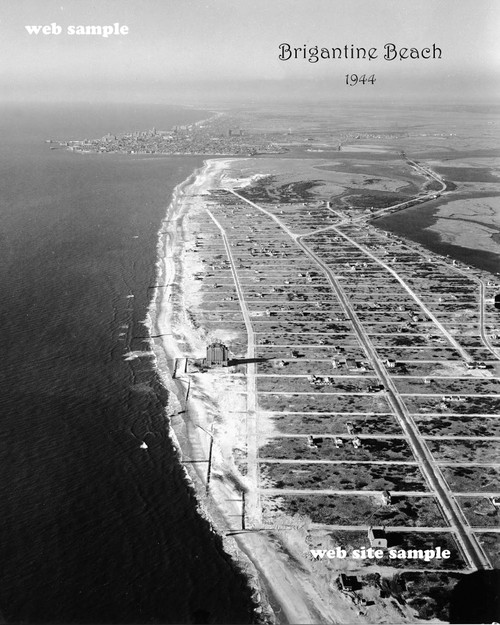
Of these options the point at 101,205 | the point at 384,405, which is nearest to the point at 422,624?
the point at 384,405

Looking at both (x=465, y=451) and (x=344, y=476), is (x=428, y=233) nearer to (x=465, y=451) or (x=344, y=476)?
(x=465, y=451)

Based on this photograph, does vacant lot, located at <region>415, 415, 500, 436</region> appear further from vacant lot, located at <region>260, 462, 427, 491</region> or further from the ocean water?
the ocean water

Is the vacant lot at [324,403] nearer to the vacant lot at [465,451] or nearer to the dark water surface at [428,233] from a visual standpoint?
the vacant lot at [465,451]

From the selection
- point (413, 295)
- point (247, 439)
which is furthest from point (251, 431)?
point (413, 295)

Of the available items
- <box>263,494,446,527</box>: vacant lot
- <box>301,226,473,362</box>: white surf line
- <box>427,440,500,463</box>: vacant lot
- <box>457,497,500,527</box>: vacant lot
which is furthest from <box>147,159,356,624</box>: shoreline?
<box>301,226,473,362</box>: white surf line

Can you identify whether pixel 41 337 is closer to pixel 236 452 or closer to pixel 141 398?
pixel 141 398
